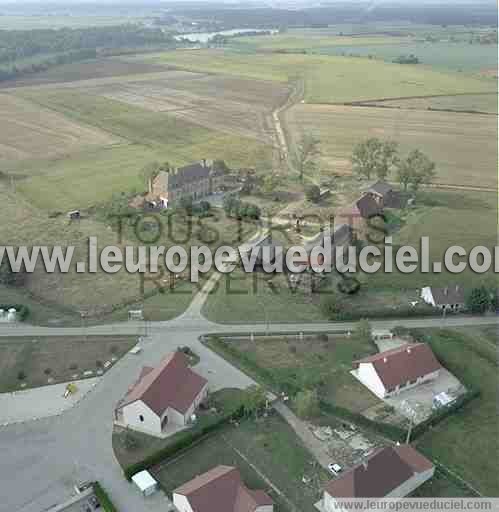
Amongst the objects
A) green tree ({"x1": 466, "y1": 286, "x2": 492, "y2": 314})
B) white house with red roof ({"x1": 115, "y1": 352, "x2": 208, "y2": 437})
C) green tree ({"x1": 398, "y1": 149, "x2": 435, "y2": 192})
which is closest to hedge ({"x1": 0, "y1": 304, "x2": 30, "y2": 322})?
white house with red roof ({"x1": 115, "y1": 352, "x2": 208, "y2": 437})

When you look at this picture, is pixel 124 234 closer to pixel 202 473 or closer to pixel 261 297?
pixel 261 297

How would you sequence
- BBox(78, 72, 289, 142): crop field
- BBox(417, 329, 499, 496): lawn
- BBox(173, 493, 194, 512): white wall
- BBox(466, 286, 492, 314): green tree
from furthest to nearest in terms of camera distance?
BBox(78, 72, 289, 142): crop field < BBox(466, 286, 492, 314): green tree < BBox(417, 329, 499, 496): lawn < BBox(173, 493, 194, 512): white wall

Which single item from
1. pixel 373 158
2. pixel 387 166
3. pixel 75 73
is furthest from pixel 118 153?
pixel 75 73

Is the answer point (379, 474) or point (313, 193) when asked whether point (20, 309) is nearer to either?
point (379, 474)

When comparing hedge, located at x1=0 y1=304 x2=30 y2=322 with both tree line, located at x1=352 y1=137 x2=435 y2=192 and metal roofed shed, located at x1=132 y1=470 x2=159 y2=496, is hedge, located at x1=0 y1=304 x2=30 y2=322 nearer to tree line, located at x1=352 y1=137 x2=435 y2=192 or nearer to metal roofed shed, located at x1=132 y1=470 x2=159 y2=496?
metal roofed shed, located at x1=132 y1=470 x2=159 y2=496

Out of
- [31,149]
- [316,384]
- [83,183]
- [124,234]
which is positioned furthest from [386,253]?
[31,149]

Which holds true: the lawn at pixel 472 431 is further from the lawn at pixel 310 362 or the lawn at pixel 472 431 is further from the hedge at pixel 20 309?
the hedge at pixel 20 309
